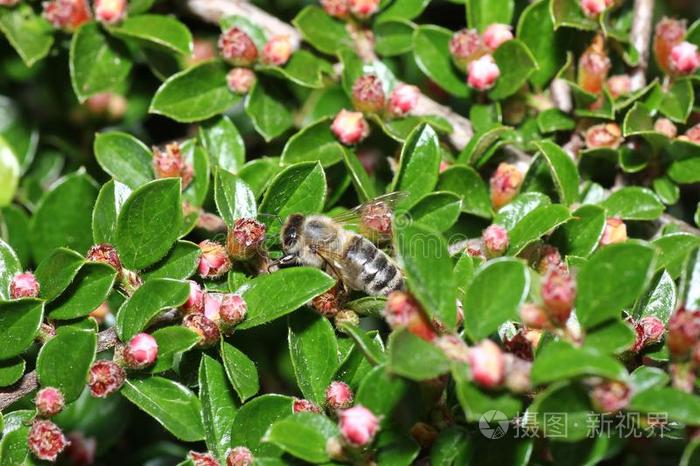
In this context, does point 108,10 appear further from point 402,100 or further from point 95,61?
point 402,100

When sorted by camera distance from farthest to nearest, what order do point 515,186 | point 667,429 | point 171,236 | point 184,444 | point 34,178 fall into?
point 34,178, point 184,444, point 515,186, point 171,236, point 667,429

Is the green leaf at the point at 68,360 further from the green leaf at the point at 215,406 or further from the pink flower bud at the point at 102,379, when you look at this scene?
the green leaf at the point at 215,406

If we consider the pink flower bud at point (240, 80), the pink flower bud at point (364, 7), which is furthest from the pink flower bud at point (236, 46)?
the pink flower bud at point (364, 7)

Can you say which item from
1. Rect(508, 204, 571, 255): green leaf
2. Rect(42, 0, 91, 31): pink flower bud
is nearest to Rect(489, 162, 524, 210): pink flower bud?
Rect(508, 204, 571, 255): green leaf

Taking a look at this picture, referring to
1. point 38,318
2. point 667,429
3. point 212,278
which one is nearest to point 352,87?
point 212,278

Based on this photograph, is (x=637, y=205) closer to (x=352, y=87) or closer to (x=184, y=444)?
(x=352, y=87)

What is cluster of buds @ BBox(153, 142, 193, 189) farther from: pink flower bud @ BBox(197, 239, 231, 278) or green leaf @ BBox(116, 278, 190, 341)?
green leaf @ BBox(116, 278, 190, 341)

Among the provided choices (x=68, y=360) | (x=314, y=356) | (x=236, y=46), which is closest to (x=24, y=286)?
(x=68, y=360)
